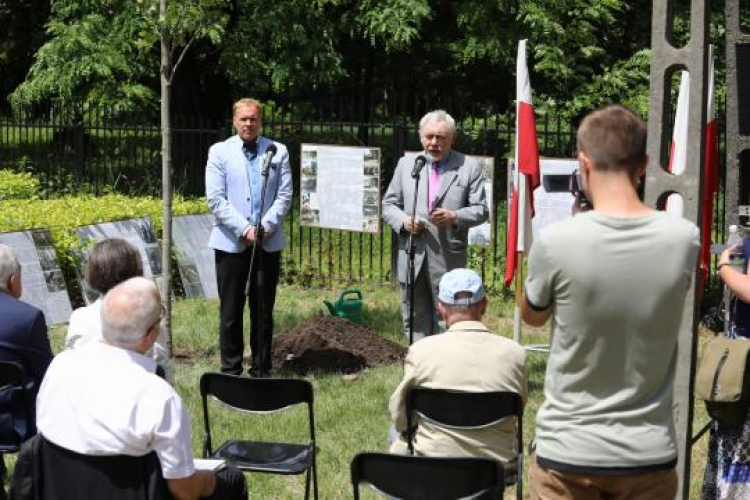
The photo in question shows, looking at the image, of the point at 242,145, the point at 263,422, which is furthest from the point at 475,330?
the point at 242,145

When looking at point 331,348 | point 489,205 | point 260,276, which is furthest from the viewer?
point 489,205

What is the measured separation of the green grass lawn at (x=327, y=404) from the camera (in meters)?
7.06

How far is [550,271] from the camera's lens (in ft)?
11.9

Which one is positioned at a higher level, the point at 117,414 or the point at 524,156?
the point at 524,156

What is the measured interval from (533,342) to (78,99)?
11175 mm

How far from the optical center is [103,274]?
18.8 ft

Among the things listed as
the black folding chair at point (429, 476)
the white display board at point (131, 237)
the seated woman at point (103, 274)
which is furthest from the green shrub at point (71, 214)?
the black folding chair at point (429, 476)

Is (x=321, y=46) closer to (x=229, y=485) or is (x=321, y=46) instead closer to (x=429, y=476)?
(x=229, y=485)

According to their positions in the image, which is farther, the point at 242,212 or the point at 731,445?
the point at 242,212

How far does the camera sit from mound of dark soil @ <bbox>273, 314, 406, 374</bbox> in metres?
9.77

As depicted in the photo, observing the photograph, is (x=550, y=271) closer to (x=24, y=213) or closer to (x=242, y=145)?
(x=242, y=145)

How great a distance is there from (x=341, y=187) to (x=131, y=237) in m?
2.42

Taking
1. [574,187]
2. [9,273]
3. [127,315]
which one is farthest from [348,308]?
[574,187]

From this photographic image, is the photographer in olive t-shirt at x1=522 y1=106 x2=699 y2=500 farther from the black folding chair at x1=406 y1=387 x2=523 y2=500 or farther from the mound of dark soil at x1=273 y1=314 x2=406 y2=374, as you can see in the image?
the mound of dark soil at x1=273 y1=314 x2=406 y2=374
